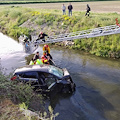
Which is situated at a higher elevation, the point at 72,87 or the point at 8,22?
the point at 8,22

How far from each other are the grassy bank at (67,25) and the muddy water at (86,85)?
128cm

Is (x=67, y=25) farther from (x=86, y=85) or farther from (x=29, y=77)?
(x=29, y=77)

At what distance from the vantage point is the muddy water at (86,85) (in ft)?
26.5

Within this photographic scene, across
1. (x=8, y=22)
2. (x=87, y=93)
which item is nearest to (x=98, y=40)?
(x=87, y=93)

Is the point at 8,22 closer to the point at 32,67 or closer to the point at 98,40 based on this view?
the point at 98,40

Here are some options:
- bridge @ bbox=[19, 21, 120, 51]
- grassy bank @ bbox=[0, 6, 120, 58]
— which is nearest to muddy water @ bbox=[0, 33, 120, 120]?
grassy bank @ bbox=[0, 6, 120, 58]

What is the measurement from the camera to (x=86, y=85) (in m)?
10.5

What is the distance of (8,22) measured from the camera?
28609 millimetres

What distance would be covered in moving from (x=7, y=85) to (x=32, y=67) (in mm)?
2123

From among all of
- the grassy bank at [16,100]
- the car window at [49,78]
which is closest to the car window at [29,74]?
the car window at [49,78]

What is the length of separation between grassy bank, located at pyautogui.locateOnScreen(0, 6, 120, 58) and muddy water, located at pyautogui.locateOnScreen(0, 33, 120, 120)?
4.19ft

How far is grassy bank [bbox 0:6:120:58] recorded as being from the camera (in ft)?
51.8

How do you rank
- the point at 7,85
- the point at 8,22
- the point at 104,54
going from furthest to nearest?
the point at 8,22 → the point at 104,54 → the point at 7,85

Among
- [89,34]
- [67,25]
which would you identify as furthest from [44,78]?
[67,25]
